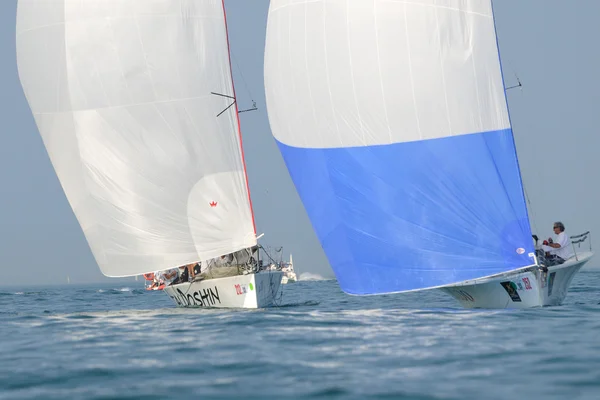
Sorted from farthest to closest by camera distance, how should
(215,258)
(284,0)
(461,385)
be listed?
(215,258) < (284,0) < (461,385)

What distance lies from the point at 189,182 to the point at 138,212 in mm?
1786

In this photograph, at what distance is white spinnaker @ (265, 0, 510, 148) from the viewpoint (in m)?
19.0

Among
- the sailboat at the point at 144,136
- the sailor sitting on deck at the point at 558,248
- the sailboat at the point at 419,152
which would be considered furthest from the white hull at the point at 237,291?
the sailor sitting on deck at the point at 558,248

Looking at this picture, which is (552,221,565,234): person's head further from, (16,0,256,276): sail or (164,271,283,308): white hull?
(16,0,256,276): sail

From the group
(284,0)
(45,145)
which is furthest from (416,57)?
(45,145)

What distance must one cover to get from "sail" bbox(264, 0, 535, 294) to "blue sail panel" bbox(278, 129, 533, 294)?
0.9 inches

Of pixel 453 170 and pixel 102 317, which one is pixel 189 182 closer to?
pixel 102 317

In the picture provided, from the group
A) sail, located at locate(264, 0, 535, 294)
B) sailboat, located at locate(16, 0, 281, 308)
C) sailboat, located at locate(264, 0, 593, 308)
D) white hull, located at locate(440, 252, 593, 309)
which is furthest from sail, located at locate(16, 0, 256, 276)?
white hull, located at locate(440, 252, 593, 309)

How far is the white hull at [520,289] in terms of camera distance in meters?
19.5

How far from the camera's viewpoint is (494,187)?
18.9m

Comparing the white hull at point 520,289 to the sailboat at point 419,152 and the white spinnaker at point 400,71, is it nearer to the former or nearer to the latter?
the sailboat at point 419,152

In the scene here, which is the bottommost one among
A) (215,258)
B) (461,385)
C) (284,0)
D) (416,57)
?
(461,385)

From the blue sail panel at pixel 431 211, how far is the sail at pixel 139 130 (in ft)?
24.8

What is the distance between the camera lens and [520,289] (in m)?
19.6
